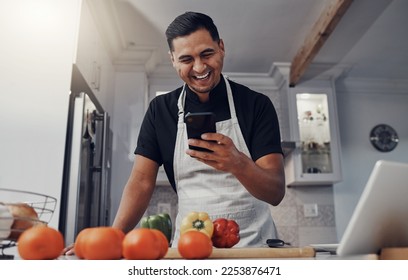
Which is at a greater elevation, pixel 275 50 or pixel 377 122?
pixel 275 50

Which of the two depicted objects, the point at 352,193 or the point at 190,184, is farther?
the point at 352,193

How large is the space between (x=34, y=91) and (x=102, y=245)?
1103 mm

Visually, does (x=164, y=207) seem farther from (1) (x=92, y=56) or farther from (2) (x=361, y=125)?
(2) (x=361, y=125)

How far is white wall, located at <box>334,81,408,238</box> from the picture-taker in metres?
2.68

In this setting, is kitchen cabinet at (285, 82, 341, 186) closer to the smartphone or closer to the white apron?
the white apron

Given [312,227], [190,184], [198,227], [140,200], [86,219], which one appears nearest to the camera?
[198,227]

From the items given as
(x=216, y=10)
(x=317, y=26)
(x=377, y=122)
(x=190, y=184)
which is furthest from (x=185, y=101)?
(x=377, y=122)

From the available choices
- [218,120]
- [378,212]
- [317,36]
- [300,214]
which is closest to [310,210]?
[300,214]

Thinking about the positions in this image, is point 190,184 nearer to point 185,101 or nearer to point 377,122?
point 185,101

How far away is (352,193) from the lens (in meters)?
2.69

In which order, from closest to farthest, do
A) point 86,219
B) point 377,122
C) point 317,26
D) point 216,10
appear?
point 86,219 < point 216,10 < point 317,26 < point 377,122

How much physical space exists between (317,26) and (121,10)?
0.98 meters

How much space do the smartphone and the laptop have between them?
49 cm
